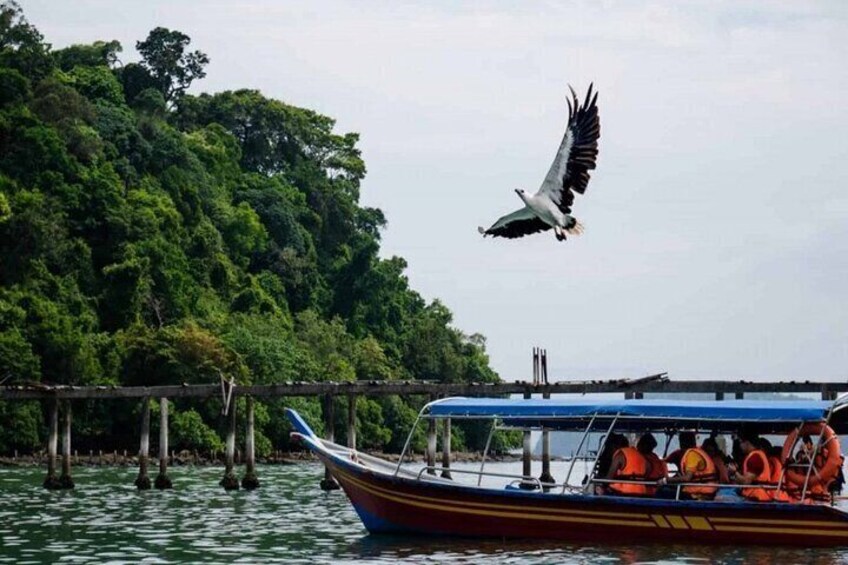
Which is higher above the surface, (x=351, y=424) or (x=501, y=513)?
(x=351, y=424)

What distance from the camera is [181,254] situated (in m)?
83.8

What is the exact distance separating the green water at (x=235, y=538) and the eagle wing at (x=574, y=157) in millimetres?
6191

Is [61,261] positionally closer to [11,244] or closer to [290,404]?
[11,244]

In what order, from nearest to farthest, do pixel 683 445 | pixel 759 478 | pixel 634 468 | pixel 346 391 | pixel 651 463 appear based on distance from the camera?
pixel 759 478 → pixel 634 468 → pixel 651 463 → pixel 683 445 → pixel 346 391

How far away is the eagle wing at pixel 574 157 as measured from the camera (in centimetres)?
3061

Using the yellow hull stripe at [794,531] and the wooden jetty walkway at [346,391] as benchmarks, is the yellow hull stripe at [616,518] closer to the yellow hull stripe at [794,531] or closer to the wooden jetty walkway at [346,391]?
the yellow hull stripe at [794,531]

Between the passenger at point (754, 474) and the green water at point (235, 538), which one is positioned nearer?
the green water at point (235, 538)

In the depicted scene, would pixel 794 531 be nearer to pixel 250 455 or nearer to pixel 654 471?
pixel 654 471

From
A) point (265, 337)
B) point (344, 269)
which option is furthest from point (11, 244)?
point (344, 269)

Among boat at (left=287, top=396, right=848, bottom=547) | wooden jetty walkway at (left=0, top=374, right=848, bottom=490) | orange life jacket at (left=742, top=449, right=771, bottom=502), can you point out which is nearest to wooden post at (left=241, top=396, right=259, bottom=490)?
wooden jetty walkway at (left=0, top=374, right=848, bottom=490)

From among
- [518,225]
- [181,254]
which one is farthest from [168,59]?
[518,225]

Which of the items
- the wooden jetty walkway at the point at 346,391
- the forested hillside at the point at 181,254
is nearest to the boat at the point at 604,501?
the wooden jetty walkway at the point at 346,391

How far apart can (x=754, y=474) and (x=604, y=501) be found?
2463mm

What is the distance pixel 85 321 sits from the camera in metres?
73.4
